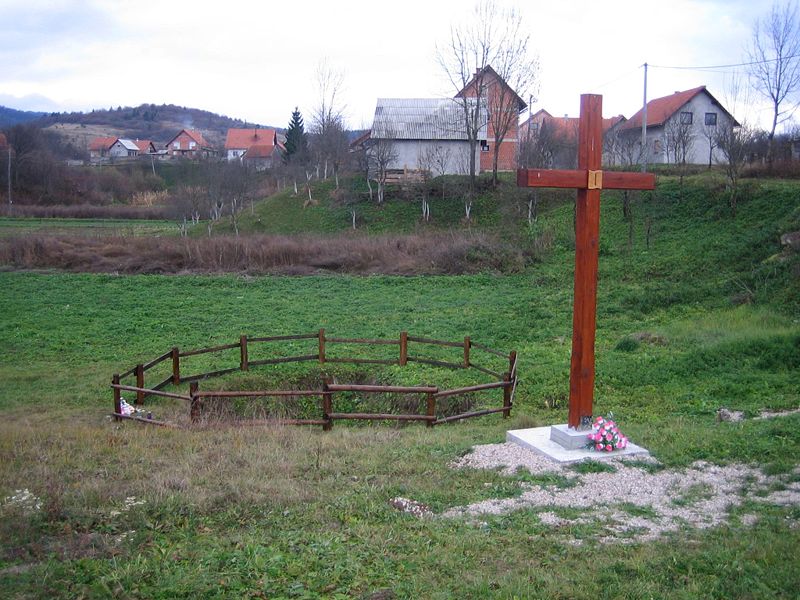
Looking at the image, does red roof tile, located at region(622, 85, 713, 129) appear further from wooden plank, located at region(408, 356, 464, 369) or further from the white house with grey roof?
wooden plank, located at region(408, 356, 464, 369)

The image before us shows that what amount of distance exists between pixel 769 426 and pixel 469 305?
15064 millimetres

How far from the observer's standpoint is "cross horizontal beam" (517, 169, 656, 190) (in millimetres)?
8203

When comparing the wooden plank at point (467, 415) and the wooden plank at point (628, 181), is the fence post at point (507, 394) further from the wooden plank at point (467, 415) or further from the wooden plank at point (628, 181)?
the wooden plank at point (628, 181)

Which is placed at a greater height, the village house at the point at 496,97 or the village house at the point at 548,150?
the village house at the point at 496,97

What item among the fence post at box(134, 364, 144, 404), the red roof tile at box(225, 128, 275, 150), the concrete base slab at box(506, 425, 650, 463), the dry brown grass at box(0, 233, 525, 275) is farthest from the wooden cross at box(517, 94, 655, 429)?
the red roof tile at box(225, 128, 275, 150)

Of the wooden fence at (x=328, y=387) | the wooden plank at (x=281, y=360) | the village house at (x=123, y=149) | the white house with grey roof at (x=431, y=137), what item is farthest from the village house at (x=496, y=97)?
the village house at (x=123, y=149)

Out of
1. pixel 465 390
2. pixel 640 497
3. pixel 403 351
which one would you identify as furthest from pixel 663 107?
pixel 640 497

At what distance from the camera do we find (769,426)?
879cm

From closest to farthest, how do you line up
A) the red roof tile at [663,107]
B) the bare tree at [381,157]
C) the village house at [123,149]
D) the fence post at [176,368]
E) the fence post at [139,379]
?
the fence post at [139,379], the fence post at [176,368], the bare tree at [381,157], the red roof tile at [663,107], the village house at [123,149]

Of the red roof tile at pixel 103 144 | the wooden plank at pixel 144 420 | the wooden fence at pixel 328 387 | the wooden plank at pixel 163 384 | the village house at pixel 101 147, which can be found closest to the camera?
the wooden fence at pixel 328 387

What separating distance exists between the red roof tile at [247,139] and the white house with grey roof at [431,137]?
2633 inches

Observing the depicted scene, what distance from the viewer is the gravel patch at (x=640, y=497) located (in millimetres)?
6070

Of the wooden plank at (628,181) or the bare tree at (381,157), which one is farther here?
the bare tree at (381,157)

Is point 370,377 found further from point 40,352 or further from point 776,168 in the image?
point 776,168
